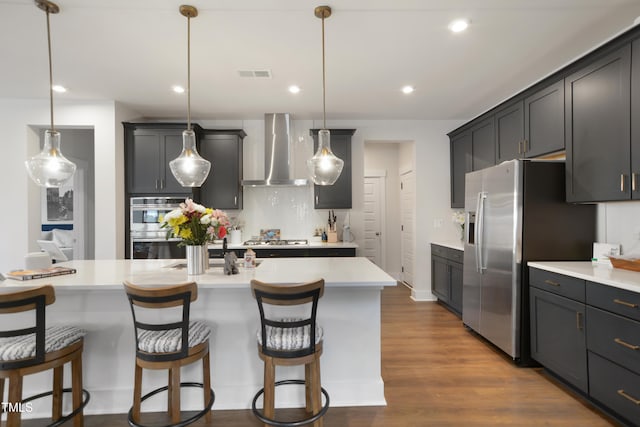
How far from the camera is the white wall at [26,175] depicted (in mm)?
4039

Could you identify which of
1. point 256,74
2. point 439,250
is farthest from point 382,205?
point 256,74

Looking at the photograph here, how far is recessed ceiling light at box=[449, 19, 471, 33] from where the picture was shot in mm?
2412

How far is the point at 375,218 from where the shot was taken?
21.4 ft

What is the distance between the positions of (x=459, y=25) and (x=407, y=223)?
389 centimetres

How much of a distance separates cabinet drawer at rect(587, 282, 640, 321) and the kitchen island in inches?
57.3

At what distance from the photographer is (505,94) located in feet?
12.8

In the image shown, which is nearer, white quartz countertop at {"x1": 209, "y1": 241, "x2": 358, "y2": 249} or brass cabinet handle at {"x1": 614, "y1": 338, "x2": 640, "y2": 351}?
brass cabinet handle at {"x1": 614, "y1": 338, "x2": 640, "y2": 351}

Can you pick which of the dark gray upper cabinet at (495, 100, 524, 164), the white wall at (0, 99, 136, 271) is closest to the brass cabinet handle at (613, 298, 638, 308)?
the dark gray upper cabinet at (495, 100, 524, 164)

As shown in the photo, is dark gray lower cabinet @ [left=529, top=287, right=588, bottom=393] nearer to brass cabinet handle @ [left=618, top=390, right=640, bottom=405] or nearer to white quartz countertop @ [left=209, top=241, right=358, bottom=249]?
brass cabinet handle @ [left=618, top=390, right=640, bottom=405]

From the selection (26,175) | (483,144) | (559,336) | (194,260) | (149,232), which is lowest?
(559,336)

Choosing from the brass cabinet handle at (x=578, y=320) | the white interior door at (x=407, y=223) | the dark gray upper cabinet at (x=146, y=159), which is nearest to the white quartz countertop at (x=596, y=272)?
the brass cabinet handle at (x=578, y=320)

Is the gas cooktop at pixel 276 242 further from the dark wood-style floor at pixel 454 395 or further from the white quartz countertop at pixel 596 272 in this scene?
the white quartz countertop at pixel 596 272

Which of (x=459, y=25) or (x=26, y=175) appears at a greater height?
(x=459, y=25)

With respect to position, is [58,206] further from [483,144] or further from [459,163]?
[483,144]
